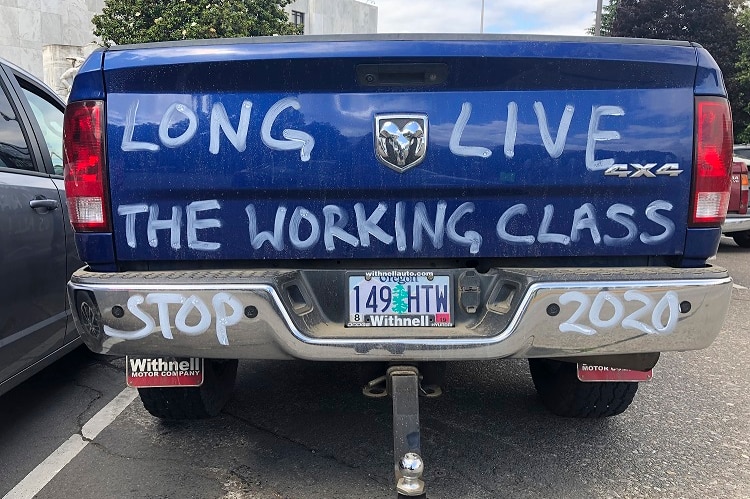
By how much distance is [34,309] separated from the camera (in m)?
2.89

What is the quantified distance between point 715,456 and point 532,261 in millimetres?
1404

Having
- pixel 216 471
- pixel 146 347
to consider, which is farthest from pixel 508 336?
pixel 216 471

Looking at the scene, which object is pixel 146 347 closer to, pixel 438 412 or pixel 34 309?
pixel 34 309

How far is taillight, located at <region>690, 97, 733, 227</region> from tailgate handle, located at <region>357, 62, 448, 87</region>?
904 millimetres

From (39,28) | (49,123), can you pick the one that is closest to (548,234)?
(49,123)

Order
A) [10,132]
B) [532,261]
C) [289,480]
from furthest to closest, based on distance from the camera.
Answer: [10,132] < [289,480] < [532,261]

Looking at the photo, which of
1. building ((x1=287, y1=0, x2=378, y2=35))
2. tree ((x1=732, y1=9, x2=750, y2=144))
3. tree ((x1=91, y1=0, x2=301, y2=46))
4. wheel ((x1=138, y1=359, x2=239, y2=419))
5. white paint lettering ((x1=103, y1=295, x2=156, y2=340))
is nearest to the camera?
white paint lettering ((x1=103, y1=295, x2=156, y2=340))

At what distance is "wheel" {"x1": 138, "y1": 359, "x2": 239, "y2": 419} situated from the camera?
284 cm

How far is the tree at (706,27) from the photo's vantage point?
18.5 m

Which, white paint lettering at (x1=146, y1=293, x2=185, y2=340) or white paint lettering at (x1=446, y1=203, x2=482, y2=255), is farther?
white paint lettering at (x1=446, y1=203, x2=482, y2=255)

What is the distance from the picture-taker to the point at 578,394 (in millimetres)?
2986

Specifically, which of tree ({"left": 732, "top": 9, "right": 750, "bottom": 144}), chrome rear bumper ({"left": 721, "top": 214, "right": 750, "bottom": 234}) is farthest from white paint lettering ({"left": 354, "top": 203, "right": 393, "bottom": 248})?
tree ({"left": 732, "top": 9, "right": 750, "bottom": 144})

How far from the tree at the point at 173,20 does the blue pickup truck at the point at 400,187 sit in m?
15.7

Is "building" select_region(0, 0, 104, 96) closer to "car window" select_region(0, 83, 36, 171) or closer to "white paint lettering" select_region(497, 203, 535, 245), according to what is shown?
"car window" select_region(0, 83, 36, 171)
